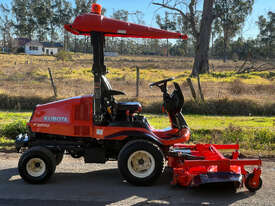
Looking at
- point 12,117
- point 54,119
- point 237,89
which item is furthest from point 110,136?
point 237,89

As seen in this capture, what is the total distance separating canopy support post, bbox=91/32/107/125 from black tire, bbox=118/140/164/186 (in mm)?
655

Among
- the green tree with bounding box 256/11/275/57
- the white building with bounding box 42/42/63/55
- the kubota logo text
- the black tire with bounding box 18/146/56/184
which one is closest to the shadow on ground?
the black tire with bounding box 18/146/56/184

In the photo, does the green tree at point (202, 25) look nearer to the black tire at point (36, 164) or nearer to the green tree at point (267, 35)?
the black tire at point (36, 164)

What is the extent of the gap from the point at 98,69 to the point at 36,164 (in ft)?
5.78

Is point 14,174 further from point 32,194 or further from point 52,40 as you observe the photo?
point 52,40

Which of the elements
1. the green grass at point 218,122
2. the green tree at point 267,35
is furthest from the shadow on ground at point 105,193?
the green tree at point 267,35

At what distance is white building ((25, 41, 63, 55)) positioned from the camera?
252 feet

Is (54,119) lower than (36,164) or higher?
higher

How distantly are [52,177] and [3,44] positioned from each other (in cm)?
7929

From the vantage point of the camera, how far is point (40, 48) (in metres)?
79.6

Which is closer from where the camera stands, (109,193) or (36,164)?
(109,193)

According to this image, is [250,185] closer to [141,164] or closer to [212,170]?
[212,170]

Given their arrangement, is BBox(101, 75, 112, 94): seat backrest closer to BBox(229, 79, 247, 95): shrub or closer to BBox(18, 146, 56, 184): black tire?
BBox(18, 146, 56, 184): black tire

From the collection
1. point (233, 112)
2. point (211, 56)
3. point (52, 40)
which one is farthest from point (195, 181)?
point (52, 40)
